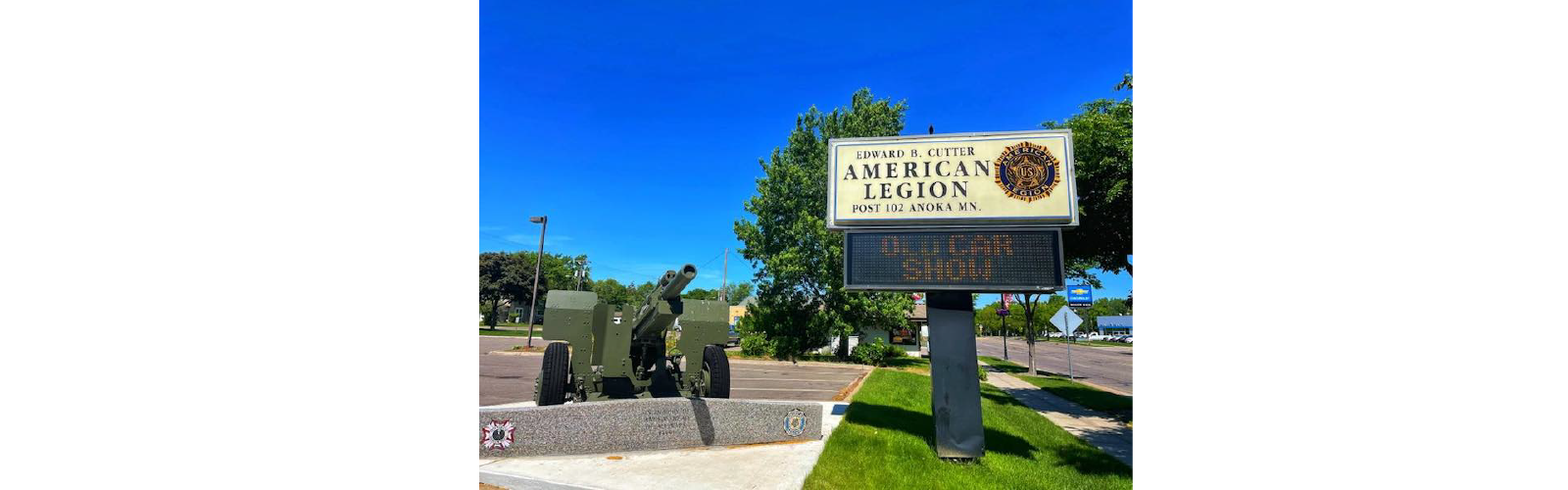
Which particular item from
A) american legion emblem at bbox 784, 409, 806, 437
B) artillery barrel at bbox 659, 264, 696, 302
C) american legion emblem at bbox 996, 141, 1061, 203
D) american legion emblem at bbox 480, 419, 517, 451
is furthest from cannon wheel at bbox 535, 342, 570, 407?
american legion emblem at bbox 996, 141, 1061, 203

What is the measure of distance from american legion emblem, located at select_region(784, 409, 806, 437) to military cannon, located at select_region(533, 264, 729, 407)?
4.17ft

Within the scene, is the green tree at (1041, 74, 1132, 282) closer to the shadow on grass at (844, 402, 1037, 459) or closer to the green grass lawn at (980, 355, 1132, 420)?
the green grass lawn at (980, 355, 1132, 420)

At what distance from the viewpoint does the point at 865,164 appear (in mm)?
7816

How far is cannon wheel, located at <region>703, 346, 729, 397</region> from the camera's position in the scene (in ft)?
28.5

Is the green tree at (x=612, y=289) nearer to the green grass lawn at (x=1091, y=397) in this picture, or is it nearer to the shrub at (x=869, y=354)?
the shrub at (x=869, y=354)

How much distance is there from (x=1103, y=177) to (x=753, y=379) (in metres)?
11.0

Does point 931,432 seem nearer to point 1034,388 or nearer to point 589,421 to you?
point 589,421

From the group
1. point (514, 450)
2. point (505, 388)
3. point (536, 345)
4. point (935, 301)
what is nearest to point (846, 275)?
point (935, 301)

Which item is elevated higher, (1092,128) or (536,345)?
(1092,128)

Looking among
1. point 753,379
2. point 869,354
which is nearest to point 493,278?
point 869,354

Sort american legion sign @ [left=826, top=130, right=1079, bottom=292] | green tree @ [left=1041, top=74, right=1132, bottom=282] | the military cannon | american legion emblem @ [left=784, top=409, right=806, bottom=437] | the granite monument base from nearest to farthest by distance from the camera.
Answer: the granite monument base < american legion sign @ [left=826, top=130, right=1079, bottom=292] < american legion emblem @ [left=784, top=409, right=806, bottom=437] < the military cannon < green tree @ [left=1041, top=74, right=1132, bottom=282]

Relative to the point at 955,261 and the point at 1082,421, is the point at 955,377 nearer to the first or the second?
the point at 955,261

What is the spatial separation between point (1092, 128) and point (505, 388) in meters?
13.1

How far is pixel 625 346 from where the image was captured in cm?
823
